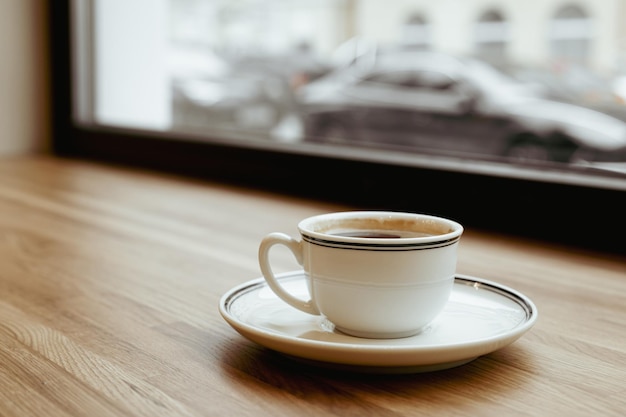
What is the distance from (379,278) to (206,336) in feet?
0.48

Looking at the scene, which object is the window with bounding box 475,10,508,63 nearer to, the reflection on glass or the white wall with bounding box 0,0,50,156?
the reflection on glass

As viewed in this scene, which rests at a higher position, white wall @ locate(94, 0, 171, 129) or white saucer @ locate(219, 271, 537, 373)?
white wall @ locate(94, 0, 171, 129)

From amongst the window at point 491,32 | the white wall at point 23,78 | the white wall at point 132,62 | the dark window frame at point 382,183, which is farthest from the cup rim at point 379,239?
the window at point 491,32

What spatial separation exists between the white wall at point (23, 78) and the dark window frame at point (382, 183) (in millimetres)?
65

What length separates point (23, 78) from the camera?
1704mm

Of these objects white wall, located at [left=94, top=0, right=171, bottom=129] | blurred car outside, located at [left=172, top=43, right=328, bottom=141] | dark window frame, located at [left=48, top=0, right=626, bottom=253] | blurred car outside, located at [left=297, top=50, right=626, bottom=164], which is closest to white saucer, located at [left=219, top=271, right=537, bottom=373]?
dark window frame, located at [left=48, top=0, right=626, bottom=253]

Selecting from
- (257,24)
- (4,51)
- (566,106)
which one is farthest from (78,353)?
(257,24)

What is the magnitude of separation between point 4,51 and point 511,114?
5.42 feet

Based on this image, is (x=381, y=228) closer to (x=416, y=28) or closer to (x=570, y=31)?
(x=570, y=31)

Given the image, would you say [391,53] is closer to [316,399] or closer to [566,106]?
[566,106]

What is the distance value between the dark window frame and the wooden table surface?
0.03 metres

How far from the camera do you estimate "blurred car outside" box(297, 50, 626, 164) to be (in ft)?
8.40

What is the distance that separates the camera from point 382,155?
3.55ft

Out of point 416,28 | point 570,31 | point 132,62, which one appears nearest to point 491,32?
point 416,28
